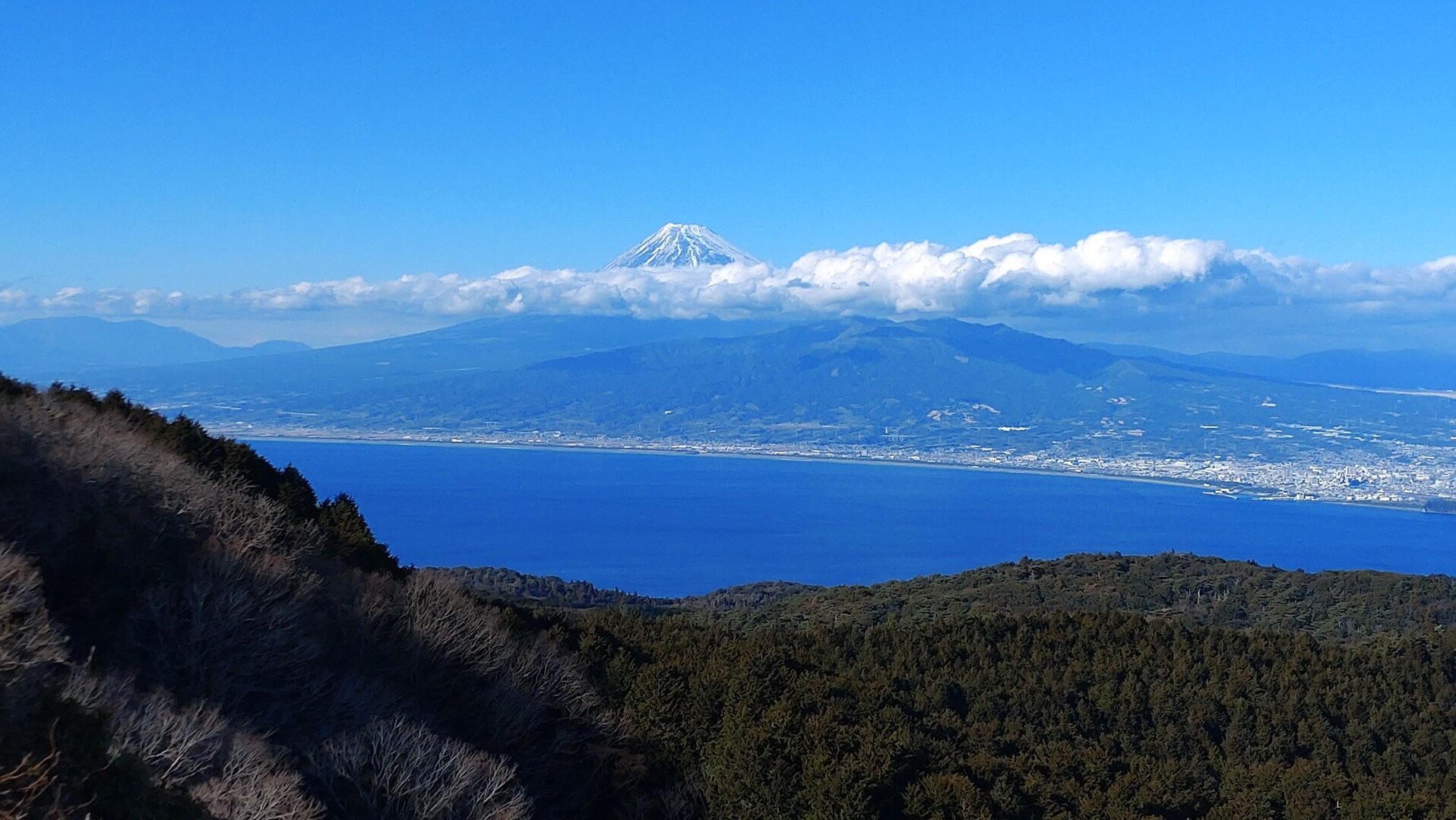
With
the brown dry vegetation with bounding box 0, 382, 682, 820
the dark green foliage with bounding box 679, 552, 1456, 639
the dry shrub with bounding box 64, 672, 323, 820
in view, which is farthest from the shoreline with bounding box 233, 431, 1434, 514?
the dry shrub with bounding box 64, 672, 323, 820

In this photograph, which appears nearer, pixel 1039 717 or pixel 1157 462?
pixel 1039 717

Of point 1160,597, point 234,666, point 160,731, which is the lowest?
point 1160,597

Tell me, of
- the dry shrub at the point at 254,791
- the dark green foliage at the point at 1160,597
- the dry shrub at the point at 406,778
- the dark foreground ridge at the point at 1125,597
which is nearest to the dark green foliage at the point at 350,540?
the dry shrub at the point at 406,778

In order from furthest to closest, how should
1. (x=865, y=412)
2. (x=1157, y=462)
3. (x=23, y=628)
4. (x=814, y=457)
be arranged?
(x=865, y=412) → (x=814, y=457) → (x=1157, y=462) → (x=23, y=628)

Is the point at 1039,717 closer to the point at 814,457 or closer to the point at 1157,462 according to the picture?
the point at 814,457

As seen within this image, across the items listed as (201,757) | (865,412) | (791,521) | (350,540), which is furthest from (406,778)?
(865,412)

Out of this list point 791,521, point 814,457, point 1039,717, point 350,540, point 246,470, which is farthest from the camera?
point 814,457

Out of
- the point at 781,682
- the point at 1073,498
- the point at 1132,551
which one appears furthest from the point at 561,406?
the point at 781,682

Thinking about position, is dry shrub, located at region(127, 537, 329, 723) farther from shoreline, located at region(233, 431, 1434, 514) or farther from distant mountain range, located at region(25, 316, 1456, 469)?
distant mountain range, located at region(25, 316, 1456, 469)
